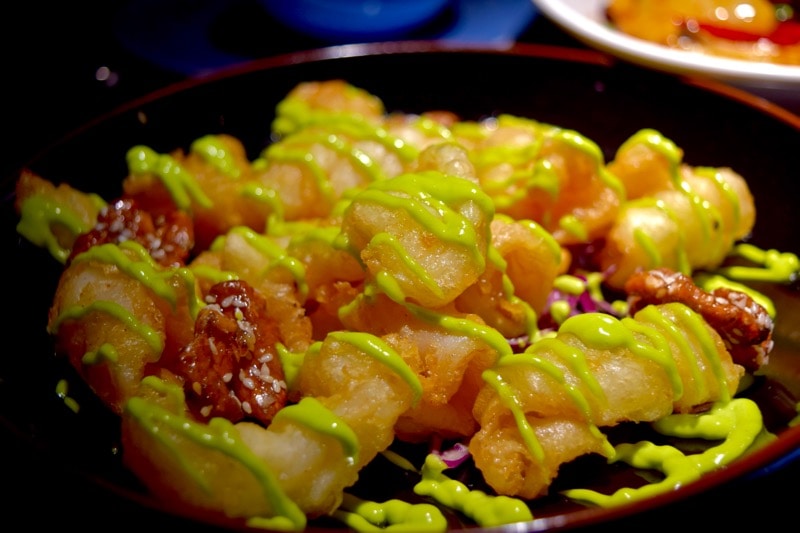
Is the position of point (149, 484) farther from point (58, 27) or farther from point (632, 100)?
point (58, 27)

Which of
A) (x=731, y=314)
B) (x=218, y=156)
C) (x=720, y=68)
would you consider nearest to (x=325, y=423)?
(x=731, y=314)

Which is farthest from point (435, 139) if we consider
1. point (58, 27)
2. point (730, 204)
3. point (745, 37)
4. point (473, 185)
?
point (58, 27)

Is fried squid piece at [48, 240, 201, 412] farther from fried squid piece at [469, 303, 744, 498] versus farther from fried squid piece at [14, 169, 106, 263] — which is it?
fried squid piece at [469, 303, 744, 498]

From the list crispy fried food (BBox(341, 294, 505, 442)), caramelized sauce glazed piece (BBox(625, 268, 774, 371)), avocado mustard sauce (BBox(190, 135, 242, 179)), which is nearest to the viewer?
crispy fried food (BBox(341, 294, 505, 442))

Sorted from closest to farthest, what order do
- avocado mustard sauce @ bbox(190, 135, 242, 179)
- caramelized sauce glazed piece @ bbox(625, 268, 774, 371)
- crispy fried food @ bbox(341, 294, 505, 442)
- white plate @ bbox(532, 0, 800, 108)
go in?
1. crispy fried food @ bbox(341, 294, 505, 442)
2. caramelized sauce glazed piece @ bbox(625, 268, 774, 371)
3. avocado mustard sauce @ bbox(190, 135, 242, 179)
4. white plate @ bbox(532, 0, 800, 108)

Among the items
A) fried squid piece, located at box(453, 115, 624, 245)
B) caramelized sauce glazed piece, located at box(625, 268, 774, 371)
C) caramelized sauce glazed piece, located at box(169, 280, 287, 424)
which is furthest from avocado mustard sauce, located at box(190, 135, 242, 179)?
caramelized sauce glazed piece, located at box(625, 268, 774, 371)

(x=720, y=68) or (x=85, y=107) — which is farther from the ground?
(x=720, y=68)

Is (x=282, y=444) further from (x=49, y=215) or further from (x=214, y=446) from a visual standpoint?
(x=49, y=215)
